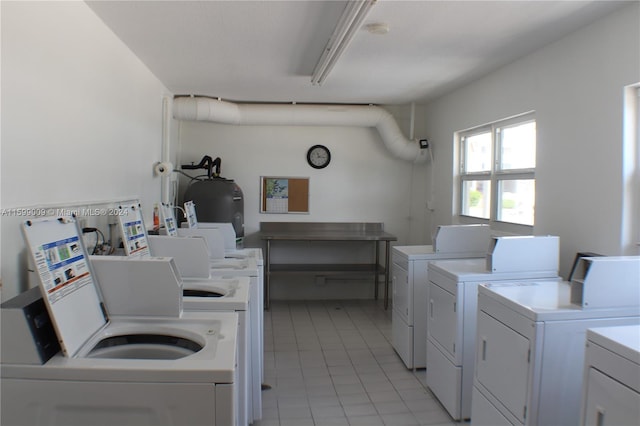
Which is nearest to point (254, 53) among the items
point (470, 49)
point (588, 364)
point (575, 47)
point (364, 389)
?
point (470, 49)

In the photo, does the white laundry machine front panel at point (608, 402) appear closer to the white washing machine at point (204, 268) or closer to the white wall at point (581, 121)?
the white wall at point (581, 121)

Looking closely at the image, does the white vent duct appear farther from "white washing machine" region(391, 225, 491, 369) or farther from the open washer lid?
the open washer lid

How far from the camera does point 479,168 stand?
4.58 m

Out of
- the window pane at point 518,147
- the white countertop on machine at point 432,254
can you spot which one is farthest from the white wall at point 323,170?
the white countertop on machine at point 432,254

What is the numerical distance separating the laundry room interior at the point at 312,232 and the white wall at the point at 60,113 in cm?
1

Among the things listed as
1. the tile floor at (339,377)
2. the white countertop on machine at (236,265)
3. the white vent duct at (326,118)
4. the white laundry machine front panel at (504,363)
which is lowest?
the tile floor at (339,377)

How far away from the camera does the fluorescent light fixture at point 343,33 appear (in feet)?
7.94

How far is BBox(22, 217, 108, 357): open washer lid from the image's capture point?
137cm

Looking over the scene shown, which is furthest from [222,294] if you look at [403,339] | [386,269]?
[386,269]

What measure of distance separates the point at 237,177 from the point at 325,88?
5.72 ft

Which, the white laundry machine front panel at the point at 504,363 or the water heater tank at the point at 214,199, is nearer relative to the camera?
the white laundry machine front panel at the point at 504,363

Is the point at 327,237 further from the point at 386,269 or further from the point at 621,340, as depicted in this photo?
the point at 621,340

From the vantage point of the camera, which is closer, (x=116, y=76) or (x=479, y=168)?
(x=116, y=76)

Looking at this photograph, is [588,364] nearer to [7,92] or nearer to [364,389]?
[364,389]
